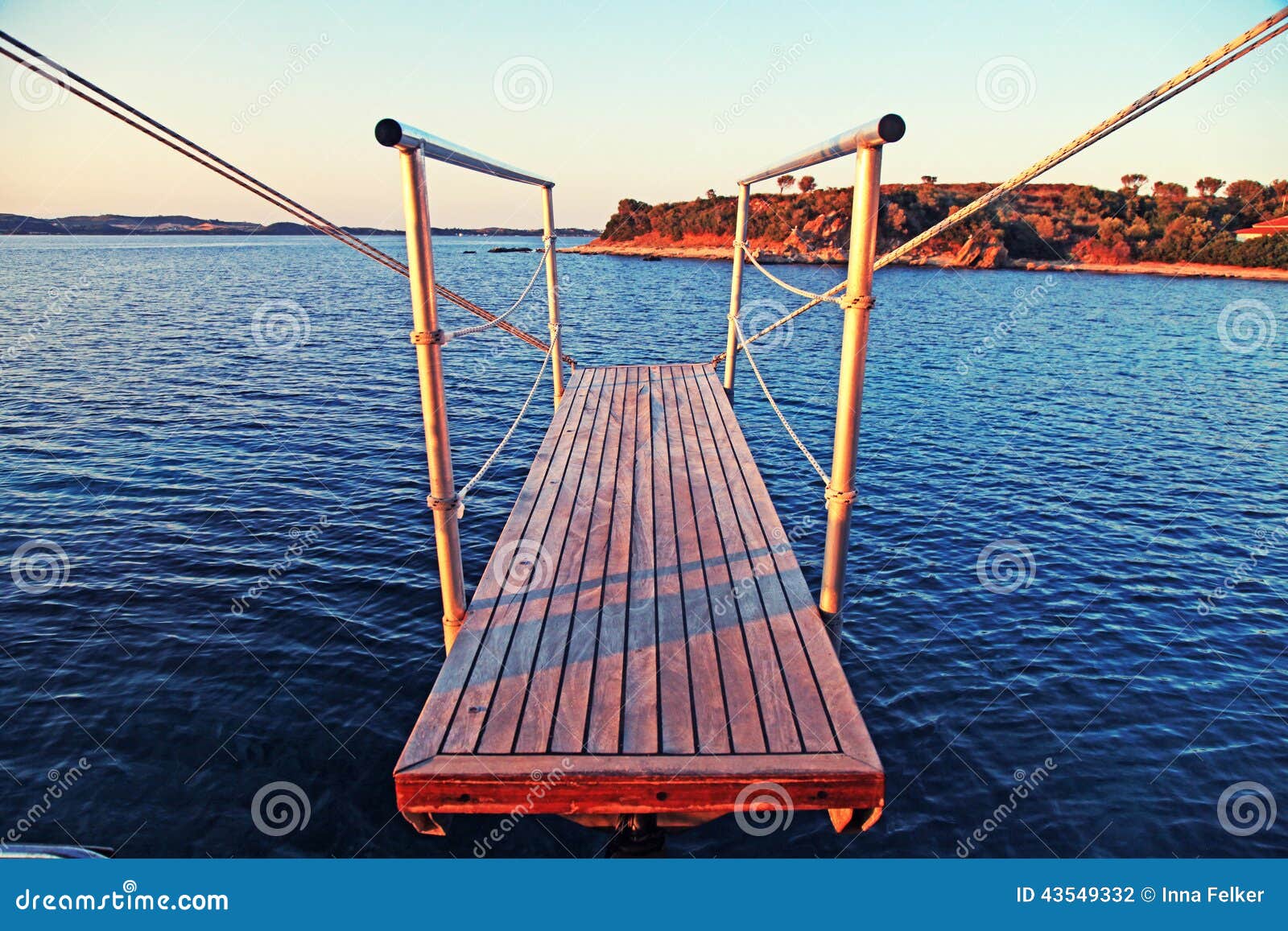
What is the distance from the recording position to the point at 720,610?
4664 millimetres

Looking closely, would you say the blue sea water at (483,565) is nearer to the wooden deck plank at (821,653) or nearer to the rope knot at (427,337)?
the wooden deck plank at (821,653)

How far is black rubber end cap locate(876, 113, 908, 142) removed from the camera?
338cm

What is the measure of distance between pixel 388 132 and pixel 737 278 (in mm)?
7384

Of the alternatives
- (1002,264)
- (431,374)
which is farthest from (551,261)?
(1002,264)

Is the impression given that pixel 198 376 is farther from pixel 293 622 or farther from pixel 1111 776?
pixel 1111 776

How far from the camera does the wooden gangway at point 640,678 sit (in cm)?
328

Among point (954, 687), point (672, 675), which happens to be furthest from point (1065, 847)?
point (672, 675)

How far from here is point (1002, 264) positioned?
86.1 meters

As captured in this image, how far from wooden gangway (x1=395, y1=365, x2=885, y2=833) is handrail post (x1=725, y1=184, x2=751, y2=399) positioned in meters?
4.06

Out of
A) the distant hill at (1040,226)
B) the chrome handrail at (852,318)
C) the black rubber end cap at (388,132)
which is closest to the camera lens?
the black rubber end cap at (388,132)

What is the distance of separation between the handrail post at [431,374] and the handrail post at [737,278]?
19.3 ft

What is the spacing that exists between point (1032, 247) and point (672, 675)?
10568 cm

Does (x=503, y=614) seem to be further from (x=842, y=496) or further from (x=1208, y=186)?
(x=1208, y=186)

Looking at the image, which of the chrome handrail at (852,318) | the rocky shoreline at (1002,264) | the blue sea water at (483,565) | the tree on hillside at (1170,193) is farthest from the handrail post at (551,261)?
the tree on hillside at (1170,193)
